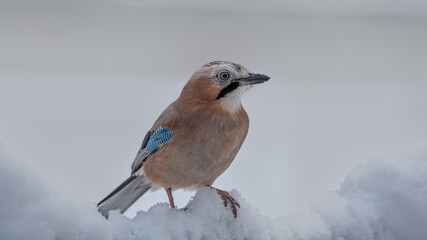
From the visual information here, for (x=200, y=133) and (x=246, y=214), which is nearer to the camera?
(x=246, y=214)

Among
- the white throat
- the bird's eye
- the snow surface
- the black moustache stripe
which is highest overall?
the bird's eye

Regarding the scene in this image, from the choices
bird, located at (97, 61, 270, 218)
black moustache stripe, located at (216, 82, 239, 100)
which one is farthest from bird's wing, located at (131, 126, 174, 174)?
black moustache stripe, located at (216, 82, 239, 100)

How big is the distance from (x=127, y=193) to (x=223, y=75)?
0.32 m

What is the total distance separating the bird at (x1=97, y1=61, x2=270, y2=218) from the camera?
3.09ft

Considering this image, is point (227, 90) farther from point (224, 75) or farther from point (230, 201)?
point (230, 201)

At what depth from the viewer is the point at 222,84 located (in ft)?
3.24

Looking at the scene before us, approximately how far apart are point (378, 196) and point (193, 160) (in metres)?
0.34

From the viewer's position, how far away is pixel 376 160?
750 mm

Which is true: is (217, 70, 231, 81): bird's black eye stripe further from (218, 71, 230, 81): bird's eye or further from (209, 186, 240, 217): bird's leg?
(209, 186, 240, 217): bird's leg

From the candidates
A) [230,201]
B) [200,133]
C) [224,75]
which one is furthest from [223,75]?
[230,201]

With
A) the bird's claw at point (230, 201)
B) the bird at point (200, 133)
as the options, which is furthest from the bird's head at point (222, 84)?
the bird's claw at point (230, 201)

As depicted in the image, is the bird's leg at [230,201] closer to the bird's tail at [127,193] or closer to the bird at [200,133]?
the bird at [200,133]

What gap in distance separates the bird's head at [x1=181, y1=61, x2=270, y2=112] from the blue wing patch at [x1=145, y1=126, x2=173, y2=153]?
76mm

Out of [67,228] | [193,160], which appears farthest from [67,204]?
A: [193,160]
